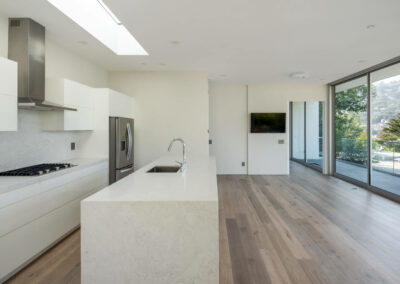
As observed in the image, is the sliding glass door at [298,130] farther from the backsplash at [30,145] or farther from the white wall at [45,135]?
the backsplash at [30,145]

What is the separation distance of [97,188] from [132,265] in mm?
2236

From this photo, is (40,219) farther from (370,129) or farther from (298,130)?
(298,130)

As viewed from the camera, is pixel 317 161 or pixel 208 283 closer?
pixel 208 283

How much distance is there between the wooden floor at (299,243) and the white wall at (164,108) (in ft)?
5.47

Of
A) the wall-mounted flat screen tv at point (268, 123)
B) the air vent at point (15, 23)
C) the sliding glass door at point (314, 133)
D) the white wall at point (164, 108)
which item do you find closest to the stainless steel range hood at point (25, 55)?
the air vent at point (15, 23)

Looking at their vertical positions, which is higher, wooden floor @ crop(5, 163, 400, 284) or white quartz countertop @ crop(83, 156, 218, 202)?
white quartz countertop @ crop(83, 156, 218, 202)

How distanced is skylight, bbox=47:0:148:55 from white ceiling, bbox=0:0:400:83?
9 cm

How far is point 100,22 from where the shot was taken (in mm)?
3289

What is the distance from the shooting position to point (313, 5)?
2385 millimetres

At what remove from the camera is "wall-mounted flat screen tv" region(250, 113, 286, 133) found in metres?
6.34

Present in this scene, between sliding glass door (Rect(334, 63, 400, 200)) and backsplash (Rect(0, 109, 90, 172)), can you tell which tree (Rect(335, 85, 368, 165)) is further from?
backsplash (Rect(0, 109, 90, 172))

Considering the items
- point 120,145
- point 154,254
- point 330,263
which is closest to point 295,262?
point 330,263

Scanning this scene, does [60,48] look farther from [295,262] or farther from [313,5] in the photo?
[295,262]

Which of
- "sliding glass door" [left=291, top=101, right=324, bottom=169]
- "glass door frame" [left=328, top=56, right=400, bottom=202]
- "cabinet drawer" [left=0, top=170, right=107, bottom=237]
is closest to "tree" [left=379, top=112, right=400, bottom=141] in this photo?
"glass door frame" [left=328, top=56, right=400, bottom=202]
